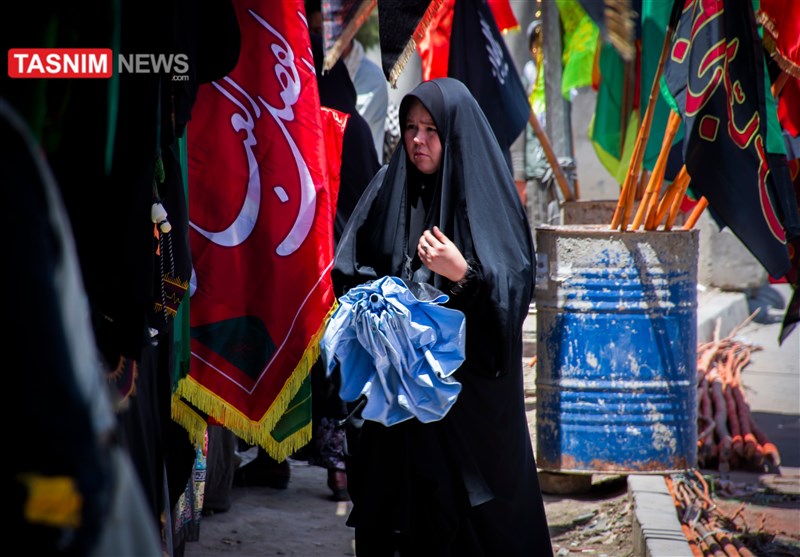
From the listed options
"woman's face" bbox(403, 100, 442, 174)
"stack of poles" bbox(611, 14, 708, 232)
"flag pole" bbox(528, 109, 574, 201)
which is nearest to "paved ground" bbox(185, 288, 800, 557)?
"stack of poles" bbox(611, 14, 708, 232)

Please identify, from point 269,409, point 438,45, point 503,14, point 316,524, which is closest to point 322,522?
point 316,524

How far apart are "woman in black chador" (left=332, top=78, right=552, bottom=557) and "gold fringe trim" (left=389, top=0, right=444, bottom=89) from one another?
0.72 m

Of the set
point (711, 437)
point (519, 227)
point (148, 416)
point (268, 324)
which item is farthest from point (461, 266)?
point (711, 437)

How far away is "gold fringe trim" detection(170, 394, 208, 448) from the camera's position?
2.96m

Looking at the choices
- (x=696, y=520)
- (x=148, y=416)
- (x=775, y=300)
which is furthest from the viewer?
(x=775, y=300)

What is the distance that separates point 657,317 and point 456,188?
1.77 meters

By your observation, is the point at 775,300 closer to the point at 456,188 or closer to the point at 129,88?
the point at 456,188

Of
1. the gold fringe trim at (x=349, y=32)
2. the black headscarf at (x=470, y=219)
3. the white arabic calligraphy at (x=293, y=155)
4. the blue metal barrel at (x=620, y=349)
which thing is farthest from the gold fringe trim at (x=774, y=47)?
the white arabic calligraphy at (x=293, y=155)

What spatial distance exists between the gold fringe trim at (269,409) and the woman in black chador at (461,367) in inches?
9.3

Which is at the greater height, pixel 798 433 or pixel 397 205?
pixel 397 205

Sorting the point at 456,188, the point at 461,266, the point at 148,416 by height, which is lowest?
the point at 148,416

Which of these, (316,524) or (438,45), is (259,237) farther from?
(438,45)

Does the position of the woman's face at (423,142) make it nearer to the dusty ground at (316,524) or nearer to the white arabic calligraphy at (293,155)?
the white arabic calligraphy at (293,155)

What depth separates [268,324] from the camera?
3.08 meters
